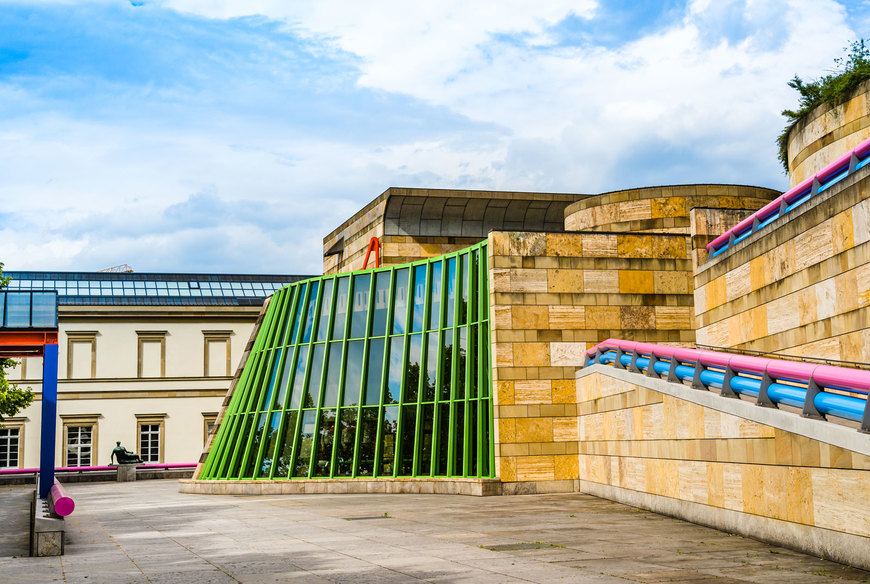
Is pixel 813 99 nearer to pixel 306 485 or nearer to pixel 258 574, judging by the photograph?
pixel 306 485

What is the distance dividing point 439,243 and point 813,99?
12926 millimetres

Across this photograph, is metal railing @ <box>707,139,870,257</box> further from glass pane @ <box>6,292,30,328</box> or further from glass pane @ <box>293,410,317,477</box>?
glass pane @ <box>6,292,30,328</box>

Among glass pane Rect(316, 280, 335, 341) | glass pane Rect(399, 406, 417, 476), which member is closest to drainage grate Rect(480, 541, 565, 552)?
glass pane Rect(399, 406, 417, 476)

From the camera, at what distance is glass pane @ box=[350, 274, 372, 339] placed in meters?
26.6

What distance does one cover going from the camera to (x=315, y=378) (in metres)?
26.5

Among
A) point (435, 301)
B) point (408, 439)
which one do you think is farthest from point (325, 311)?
point (408, 439)

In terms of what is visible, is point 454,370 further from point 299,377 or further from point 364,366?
point 299,377

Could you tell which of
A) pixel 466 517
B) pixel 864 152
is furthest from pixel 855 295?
pixel 466 517

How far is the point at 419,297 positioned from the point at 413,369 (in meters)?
2.14

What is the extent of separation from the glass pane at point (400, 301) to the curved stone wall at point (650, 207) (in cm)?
569

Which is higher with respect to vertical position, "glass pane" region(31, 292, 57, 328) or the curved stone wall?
the curved stone wall

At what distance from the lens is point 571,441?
22.8 meters

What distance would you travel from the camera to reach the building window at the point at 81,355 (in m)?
55.1

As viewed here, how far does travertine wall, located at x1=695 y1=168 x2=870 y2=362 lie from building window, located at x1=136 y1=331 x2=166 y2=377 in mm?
42773
